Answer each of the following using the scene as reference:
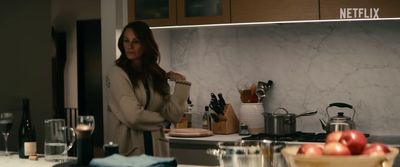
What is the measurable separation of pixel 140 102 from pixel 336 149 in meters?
2.13

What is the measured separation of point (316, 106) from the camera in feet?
14.5

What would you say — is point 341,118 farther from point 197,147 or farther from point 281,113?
point 197,147

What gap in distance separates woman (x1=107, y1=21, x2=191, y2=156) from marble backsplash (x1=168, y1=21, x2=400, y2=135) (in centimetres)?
90

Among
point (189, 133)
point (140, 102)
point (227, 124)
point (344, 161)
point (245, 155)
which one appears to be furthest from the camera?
point (227, 124)

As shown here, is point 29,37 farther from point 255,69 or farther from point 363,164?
point 363,164

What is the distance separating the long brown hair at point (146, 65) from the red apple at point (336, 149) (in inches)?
82.6

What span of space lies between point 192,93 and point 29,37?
1369mm

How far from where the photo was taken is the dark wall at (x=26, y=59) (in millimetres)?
4230

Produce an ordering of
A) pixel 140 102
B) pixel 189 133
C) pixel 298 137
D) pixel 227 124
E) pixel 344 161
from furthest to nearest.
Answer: pixel 227 124 → pixel 189 133 → pixel 298 137 → pixel 140 102 → pixel 344 161

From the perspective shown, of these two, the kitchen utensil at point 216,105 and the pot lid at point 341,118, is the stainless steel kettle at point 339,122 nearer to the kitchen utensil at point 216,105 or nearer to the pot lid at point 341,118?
the pot lid at point 341,118

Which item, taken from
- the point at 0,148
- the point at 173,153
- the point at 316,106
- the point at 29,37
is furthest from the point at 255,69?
the point at 0,148

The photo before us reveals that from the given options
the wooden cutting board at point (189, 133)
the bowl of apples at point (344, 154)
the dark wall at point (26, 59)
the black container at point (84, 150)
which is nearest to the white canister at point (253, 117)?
the wooden cutting board at point (189, 133)

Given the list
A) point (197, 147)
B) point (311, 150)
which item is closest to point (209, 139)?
point (197, 147)

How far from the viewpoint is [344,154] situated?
1.71m
